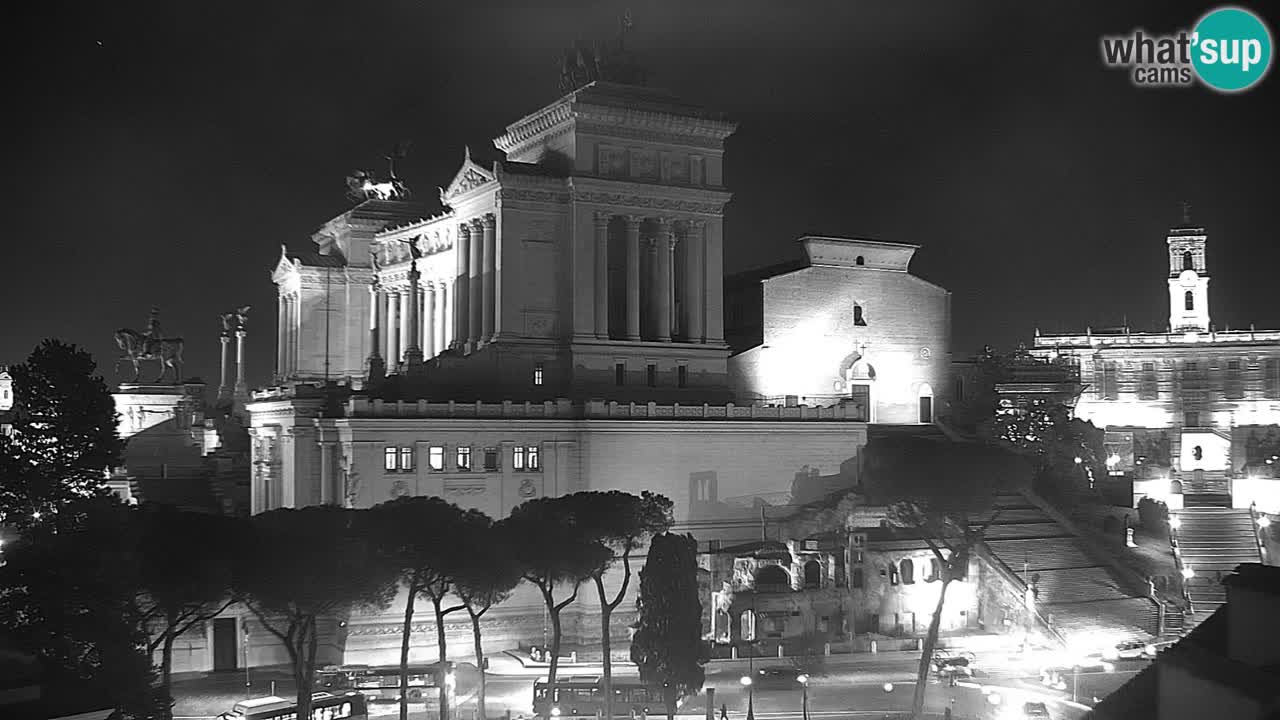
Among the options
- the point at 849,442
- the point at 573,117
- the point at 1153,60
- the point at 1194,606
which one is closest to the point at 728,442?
the point at 849,442

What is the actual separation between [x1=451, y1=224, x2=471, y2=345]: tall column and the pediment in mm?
2272

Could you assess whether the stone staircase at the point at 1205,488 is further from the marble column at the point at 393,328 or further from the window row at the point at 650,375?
the marble column at the point at 393,328

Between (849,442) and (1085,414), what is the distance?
44122 mm

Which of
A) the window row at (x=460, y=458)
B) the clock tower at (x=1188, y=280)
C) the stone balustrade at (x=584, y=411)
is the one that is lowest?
the window row at (x=460, y=458)

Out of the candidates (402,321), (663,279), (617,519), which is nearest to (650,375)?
(663,279)

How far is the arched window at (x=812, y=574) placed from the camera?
69938 millimetres

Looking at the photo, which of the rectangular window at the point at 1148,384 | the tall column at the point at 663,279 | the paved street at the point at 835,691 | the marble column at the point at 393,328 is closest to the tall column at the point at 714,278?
the tall column at the point at 663,279

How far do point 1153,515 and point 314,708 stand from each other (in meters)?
53.6

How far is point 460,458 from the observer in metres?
69.6

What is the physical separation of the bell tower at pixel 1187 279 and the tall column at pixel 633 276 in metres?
61.6

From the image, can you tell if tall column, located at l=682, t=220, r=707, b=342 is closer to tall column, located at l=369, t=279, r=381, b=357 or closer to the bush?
tall column, located at l=369, t=279, r=381, b=357

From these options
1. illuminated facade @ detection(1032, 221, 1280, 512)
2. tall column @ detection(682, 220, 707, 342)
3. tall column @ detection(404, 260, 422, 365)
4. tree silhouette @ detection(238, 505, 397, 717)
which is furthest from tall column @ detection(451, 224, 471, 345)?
illuminated facade @ detection(1032, 221, 1280, 512)

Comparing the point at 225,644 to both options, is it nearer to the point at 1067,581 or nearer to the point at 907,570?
the point at 907,570

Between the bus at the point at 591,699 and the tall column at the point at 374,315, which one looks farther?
the tall column at the point at 374,315
